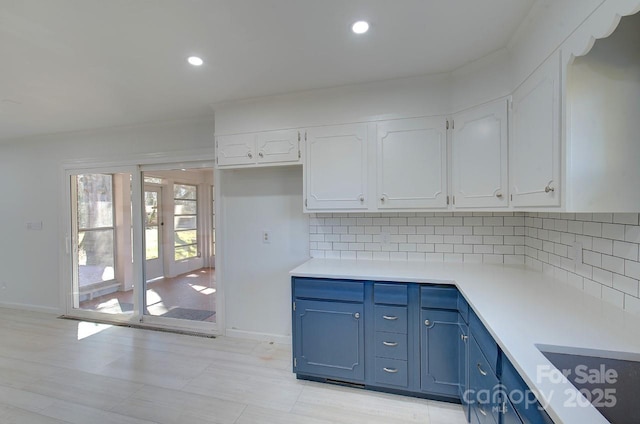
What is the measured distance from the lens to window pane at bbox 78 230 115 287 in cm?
386

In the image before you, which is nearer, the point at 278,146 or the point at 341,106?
the point at 341,106

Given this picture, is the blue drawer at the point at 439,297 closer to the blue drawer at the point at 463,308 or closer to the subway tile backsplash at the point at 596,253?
the blue drawer at the point at 463,308

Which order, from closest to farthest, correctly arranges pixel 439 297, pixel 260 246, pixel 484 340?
1. pixel 484 340
2. pixel 439 297
3. pixel 260 246

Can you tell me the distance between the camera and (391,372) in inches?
82.7

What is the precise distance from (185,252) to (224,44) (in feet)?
8.63

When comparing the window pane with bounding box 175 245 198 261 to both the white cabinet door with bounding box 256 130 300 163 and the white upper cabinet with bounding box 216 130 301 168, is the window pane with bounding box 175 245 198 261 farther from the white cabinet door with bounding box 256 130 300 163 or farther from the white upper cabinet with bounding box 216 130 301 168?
the white cabinet door with bounding box 256 130 300 163

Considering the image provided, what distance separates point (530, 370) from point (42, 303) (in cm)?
562

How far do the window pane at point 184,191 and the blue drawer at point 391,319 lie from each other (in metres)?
2.58

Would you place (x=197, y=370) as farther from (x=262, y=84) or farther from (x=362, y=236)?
(x=262, y=84)

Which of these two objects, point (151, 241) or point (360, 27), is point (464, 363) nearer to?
point (360, 27)

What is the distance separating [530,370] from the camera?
36.5 inches

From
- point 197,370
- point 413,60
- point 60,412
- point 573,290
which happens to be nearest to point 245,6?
point 413,60

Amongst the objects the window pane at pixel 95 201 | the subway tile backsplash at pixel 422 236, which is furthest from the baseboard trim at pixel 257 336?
the window pane at pixel 95 201

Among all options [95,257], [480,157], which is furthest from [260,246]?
[95,257]
